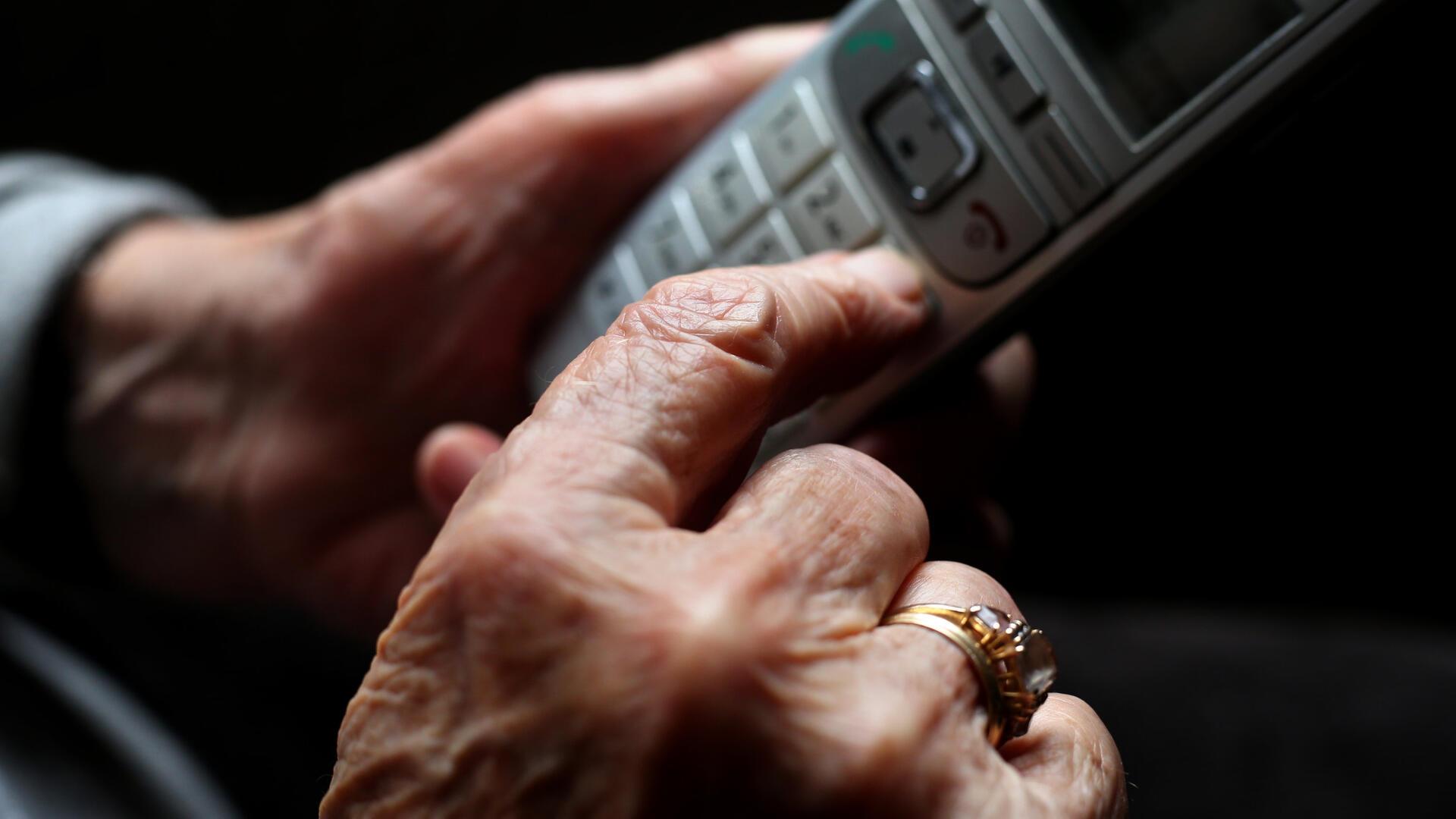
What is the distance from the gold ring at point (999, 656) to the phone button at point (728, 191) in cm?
26

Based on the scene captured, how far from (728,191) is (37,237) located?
0.50 m

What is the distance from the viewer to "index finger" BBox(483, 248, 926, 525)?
0.31 metres

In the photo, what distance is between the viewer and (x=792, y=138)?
0.53m

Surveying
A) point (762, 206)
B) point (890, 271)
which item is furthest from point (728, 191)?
point (890, 271)

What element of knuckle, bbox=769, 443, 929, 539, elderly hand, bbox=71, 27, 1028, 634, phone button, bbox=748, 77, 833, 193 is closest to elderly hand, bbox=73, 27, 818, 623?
elderly hand, bbox=71, 27, 1028, 634

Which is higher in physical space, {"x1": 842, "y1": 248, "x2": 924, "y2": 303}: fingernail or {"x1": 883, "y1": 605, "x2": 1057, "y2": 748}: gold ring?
{"x1": 842, "y1": 248, "x2": 924, "y2": 303}: fingernail

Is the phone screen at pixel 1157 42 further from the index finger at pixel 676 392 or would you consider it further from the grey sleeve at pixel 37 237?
the grey sleeve at pixel 37 237

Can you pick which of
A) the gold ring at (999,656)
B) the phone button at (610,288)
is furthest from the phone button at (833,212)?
the gold ring at (999,656)

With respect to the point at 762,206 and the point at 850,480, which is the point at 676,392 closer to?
the point at 850,480

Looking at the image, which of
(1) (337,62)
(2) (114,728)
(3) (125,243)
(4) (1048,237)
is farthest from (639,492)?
(1) (337,62)

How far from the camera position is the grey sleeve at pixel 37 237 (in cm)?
69

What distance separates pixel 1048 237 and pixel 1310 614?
0.48m

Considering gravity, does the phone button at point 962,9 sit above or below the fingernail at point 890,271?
above

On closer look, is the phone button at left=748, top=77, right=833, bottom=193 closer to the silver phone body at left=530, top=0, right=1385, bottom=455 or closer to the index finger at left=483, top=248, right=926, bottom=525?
the silver phone body at left=530, top=0, right=1385, bottom=455
